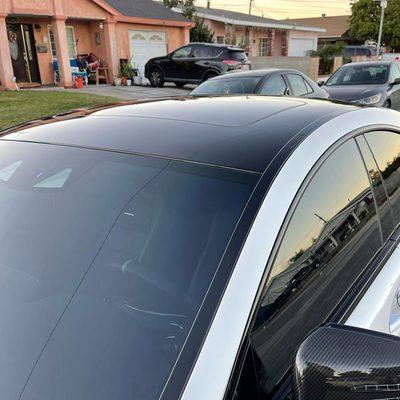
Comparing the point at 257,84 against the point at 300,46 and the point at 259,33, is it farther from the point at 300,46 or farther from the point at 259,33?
the point at 300,46

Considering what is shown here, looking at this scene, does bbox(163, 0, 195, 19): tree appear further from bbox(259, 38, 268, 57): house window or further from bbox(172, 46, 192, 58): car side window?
bbox(172, 46, 192, 58): car side window

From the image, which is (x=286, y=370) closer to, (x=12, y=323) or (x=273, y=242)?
(x=273, y=242)

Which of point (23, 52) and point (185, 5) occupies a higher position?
point (185, 5)

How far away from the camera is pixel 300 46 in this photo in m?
33.4

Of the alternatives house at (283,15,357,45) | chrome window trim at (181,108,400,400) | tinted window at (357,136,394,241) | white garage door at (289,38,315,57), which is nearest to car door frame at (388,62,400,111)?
tinted window at (357,136,394,241)

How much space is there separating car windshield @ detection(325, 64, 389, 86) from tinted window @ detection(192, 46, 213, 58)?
21.6 ft

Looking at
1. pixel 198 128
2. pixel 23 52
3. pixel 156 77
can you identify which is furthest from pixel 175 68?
pixel 198 128

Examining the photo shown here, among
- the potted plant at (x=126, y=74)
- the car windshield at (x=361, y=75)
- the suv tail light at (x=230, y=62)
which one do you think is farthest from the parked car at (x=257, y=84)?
the potted plant at (x=126, y=74)

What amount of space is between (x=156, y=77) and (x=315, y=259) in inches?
710

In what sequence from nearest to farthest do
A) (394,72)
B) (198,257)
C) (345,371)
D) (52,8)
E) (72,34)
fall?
(345,371)
(198,257)
(394,72)
(52,8)
(72,34)

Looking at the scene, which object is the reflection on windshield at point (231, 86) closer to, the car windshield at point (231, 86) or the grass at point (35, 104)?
the car windshield at point (231, 86)

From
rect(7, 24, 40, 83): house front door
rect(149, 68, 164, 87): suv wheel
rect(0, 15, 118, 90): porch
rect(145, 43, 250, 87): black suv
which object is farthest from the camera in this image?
rect(149, 68, 164, 87): suv wheel

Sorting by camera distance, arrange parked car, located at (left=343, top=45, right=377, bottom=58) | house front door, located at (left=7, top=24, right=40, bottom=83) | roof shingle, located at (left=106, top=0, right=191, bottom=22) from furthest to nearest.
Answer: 1. parked car, located at (left=343, top=45, right=377, bottom=58)
2. roof shingle, located at (left=106, top=0, right=191, bottom=22)
3. house front door, located at (left=7, top=24, right=40, bottom=83)

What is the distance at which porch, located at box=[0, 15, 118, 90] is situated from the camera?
52.2ft
